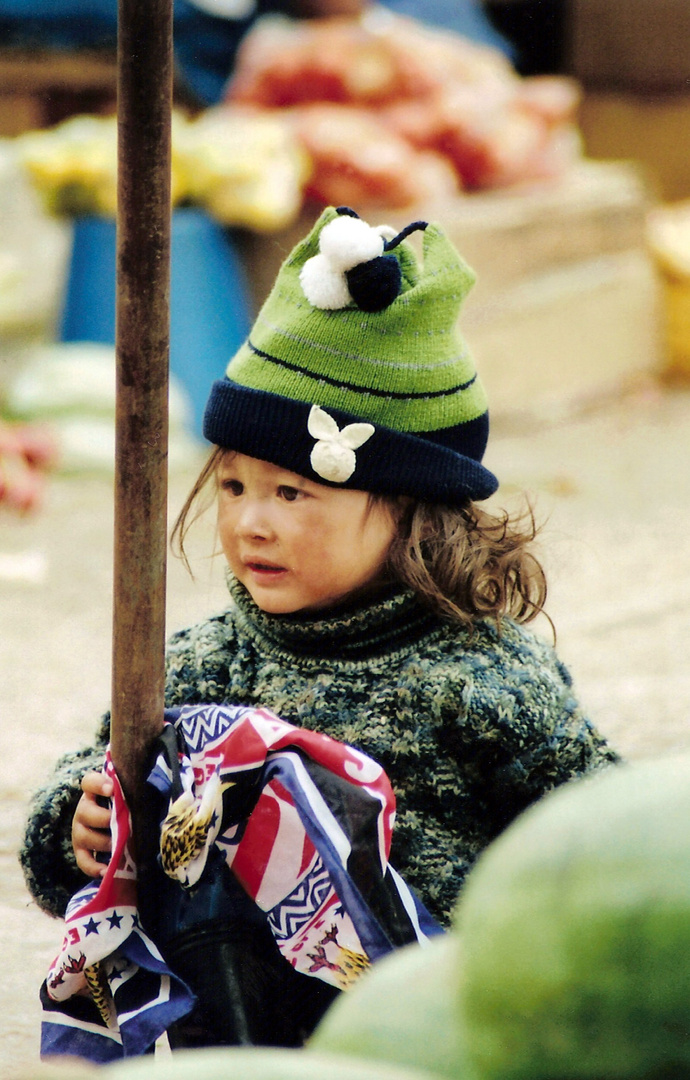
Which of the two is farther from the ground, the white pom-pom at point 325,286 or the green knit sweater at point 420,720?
the white pom-pom at point 325,286

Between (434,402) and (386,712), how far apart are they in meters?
0.41

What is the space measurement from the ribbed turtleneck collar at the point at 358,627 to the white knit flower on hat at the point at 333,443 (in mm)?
A: 180

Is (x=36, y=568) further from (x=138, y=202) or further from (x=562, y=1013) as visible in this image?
(x=562, y=1013)

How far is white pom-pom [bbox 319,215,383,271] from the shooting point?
5.70 feet

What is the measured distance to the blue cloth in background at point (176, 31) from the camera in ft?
19.3

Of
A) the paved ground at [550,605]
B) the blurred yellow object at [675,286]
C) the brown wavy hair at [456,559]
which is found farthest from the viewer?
the blurred yellow object at [675,286]

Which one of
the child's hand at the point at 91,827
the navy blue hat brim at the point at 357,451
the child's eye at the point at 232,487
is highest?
the navy blue hat brim at the point at 357,451

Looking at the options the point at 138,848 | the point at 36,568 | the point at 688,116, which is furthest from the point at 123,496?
the point at 688,116

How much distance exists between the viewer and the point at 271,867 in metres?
1.56

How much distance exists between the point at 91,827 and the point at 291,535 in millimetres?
435

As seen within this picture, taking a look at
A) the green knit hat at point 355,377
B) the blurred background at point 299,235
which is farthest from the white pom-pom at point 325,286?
the blurred background at point 299,235

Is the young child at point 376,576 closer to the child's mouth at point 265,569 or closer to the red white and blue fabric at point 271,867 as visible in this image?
the child's mouth at point 265,569

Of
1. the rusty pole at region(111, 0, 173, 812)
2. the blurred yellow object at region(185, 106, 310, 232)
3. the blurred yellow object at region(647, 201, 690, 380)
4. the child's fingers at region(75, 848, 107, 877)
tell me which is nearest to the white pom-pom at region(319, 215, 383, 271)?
the rusty pole at region(111, 0, 173, 812)

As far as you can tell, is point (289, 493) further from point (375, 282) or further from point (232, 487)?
point (375, 282)
